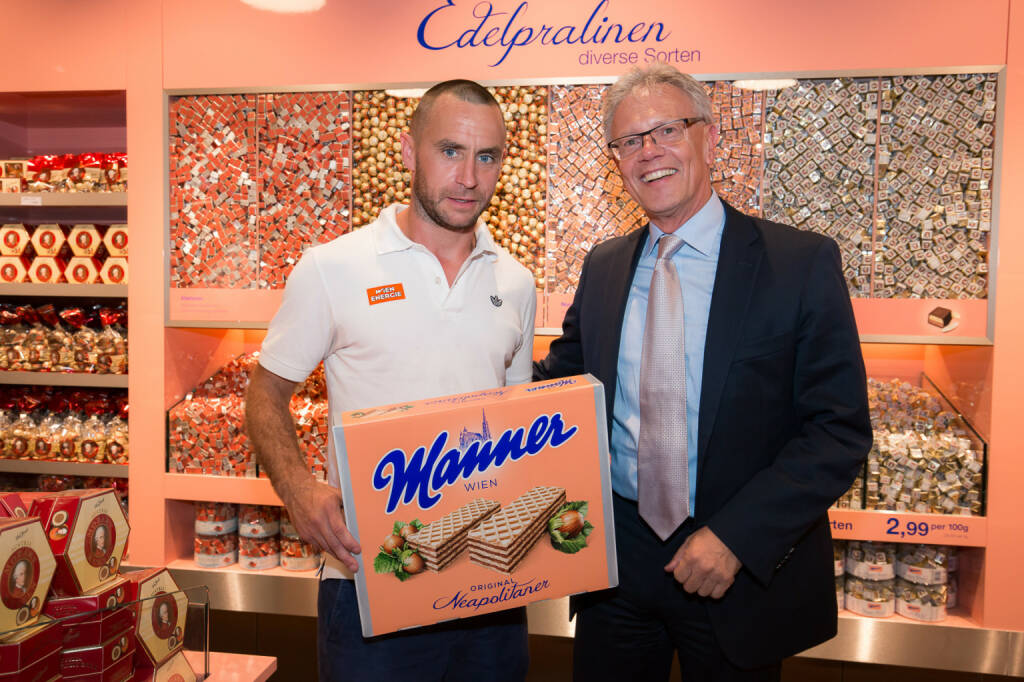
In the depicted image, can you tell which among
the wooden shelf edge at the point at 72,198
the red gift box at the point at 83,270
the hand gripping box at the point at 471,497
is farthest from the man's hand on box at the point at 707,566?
the red gift box at the point at 83,270

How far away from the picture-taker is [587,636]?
1.85m

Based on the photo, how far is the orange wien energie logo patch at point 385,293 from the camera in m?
1.71

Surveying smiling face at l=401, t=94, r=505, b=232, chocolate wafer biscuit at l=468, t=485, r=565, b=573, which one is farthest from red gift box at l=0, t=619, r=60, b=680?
smiling face at l=401, t=94, r=505, b=232

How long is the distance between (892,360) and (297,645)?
128 inches

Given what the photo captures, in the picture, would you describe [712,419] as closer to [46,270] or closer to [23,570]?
[23,570]

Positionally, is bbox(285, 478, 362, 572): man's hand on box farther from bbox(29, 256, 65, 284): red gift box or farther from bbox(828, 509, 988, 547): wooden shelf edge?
bbox(29, 256, 65, 284): red gift box

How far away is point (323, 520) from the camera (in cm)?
142

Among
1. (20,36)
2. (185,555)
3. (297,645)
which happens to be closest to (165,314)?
(185,555)

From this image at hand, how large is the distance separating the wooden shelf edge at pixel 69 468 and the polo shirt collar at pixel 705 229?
2.89 meters

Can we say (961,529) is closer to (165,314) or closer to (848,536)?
(848,536)

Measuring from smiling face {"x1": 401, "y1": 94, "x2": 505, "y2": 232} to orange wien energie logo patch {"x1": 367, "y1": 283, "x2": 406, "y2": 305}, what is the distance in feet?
0.69

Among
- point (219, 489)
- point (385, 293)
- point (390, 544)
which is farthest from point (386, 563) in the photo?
point (219, 489)

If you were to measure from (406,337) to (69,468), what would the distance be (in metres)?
2.55

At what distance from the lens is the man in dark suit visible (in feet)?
5.10
